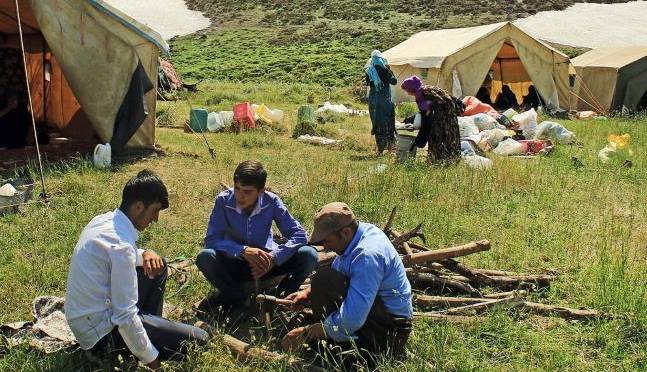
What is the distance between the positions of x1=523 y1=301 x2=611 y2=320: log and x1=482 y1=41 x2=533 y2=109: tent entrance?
55.9ft

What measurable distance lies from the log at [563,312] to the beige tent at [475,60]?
1233cm

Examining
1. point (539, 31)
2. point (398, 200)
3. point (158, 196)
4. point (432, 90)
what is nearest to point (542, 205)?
point (398, 200)

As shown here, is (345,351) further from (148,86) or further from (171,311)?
(148,86)

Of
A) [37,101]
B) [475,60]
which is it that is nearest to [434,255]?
[37,101]

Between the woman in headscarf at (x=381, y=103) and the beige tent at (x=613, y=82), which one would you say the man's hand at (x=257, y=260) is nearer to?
the woman in headscarf at (x=381, y=103)

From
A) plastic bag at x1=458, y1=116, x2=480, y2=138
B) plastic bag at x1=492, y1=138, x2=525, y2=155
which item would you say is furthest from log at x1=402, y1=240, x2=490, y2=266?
plastic bag at x1=458, y1=116, x2=480, y2=138

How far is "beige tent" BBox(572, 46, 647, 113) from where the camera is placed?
1628 centimetres

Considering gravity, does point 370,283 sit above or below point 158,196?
below

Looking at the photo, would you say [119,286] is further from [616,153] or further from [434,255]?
[616,153]

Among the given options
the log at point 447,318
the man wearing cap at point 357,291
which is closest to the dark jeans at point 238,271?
the man wearing cap at point 357,291

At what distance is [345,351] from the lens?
2.99 m

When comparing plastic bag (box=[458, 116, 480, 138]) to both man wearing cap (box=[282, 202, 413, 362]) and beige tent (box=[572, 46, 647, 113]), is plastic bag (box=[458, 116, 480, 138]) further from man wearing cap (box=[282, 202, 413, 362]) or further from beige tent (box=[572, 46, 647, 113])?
man wearing cap (box=[282, 202, 413, 362])

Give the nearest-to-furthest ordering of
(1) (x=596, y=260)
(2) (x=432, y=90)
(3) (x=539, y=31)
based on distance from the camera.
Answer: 1. (1) (x=596, y=260)
2. (2) (x=432, y=90)
3. (3) (x=539, y=31)

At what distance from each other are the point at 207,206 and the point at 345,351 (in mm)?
3627
